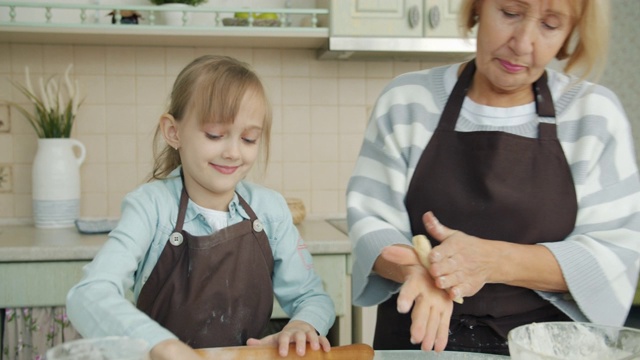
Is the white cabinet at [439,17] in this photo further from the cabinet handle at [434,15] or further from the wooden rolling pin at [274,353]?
the wooden rolling pin at [274,353]

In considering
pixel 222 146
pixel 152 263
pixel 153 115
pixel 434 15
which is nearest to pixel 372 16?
pixel 434 15

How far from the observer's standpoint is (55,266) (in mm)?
1905

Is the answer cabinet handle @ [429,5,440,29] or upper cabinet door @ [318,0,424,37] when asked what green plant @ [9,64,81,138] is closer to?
upper cabinet door @ [318,0,424,37]

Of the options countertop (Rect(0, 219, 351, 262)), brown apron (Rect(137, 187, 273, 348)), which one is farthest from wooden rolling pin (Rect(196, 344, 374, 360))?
countertop (Rect(0, 219, 351, 262))

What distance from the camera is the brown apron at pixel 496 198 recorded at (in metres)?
1.11

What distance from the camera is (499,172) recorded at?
1.14m

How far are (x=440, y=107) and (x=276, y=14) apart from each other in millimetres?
1207

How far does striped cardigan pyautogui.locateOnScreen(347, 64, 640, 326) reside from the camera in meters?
1.04

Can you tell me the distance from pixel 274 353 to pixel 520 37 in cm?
60

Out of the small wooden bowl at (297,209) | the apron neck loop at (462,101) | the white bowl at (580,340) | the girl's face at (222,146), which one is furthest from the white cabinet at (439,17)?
the white bowl at (580,340)

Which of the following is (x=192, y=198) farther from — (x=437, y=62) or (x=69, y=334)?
(x=437, y=62)

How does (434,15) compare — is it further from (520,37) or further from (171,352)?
(171,352)

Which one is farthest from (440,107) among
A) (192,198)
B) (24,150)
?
(24,150)

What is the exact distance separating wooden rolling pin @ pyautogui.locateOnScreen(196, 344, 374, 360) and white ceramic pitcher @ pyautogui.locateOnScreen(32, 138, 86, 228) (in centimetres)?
149
